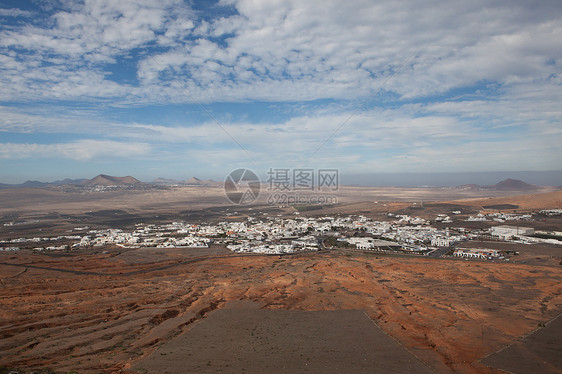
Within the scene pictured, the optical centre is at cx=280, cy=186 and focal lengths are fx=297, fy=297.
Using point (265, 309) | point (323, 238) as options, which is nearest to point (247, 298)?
point (265, 309)

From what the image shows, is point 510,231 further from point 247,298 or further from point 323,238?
point 247,298

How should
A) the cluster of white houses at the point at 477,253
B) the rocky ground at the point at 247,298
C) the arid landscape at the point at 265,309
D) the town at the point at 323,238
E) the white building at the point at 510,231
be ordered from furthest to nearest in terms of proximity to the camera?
the white building at the point at 510,231
the town at the point at 323,238
the cluster of white houses at the point at 477,253
the rocky ground at the point at 247,298
the arid landscape at the point at 265,309

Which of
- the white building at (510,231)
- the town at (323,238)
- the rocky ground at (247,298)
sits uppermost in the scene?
the rocky ground at (247,298)

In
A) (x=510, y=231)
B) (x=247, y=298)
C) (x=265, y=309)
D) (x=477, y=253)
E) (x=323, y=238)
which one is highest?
(x=265, y=309)

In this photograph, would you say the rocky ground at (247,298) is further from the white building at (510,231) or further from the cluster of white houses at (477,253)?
the white building at (510,231)

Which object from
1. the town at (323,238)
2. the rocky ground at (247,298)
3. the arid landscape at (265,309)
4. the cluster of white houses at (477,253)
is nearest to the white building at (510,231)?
the town at (323,238)

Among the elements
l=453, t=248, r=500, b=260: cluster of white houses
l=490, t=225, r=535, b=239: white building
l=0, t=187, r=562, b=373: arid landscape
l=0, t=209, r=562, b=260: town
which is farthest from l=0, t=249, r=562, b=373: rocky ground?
l=490, t=225, r=535, b=239: white building

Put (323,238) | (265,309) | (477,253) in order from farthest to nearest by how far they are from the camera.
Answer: (323,238) → (477,253) → (265,309)

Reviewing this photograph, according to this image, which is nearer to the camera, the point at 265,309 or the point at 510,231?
the point at 265,309

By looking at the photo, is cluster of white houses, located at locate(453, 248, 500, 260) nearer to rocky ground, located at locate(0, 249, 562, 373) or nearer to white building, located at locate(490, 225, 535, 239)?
rocky ground, located at locate(0, 249, 562, 373)

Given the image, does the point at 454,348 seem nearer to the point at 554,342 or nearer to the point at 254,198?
the point at 554,342
